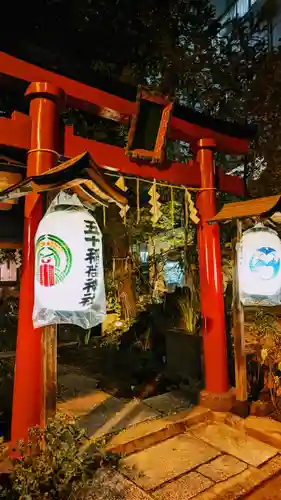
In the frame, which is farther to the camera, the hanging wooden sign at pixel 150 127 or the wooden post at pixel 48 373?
the hanging wooden sign at pixel 150 127

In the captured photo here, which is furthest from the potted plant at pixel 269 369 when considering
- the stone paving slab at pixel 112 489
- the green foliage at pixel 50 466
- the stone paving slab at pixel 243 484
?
the green foliage at pixel 50 466

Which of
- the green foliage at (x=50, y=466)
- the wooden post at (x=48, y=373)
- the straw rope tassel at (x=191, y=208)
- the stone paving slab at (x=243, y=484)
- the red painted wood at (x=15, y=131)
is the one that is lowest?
the stone paving slab at (x=243, y=484)

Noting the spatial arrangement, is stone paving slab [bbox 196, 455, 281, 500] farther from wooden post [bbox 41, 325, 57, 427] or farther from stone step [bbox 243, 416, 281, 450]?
wooden post [bbox 41, 325, 57, 427]

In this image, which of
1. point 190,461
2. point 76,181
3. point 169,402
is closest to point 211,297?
point 169,402

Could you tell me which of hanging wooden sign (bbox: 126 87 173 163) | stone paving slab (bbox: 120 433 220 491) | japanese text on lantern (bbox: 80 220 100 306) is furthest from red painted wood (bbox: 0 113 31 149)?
stone paving slab (bbox: 120 433 220 491)

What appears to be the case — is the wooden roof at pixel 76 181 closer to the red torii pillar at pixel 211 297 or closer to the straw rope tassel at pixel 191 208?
the straw rope tassel at pixel 191 208

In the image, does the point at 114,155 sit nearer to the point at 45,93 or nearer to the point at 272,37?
the point at 45,93

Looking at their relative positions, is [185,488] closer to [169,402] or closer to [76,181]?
[169,402]

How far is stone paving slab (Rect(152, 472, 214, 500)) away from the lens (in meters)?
3.90

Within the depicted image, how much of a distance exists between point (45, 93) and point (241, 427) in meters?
5.89

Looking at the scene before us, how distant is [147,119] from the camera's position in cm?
570

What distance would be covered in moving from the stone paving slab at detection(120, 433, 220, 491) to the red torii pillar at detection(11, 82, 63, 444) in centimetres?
143

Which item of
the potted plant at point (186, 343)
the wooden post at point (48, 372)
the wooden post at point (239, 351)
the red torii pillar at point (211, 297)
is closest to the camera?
the wooden post at point (48, 372)

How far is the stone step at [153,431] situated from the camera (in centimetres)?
488
